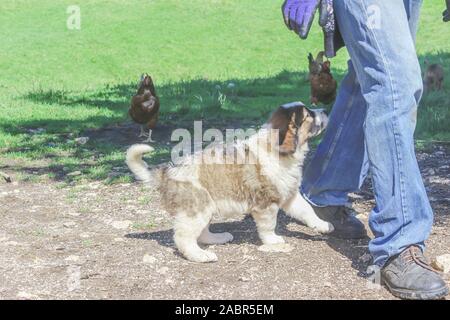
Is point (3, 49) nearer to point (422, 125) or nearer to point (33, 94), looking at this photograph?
point (33, 94)

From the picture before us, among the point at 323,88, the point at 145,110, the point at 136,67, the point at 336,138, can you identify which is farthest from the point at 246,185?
the point at 136,67

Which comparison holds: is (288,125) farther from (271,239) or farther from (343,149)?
(271,239)

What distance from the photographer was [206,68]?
18359 mm

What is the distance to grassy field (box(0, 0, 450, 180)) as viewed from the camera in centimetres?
905

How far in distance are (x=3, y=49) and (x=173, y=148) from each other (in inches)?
493

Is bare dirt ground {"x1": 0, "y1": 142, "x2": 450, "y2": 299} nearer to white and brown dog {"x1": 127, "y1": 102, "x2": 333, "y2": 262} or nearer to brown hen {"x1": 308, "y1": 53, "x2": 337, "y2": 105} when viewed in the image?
white and brown dog {"x1": 127, "y1": 102, "x2": 333, "y2": 262}

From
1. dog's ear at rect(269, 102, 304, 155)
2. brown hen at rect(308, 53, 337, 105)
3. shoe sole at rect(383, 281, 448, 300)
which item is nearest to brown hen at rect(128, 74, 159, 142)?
brown hen at rect(308, 53, 337, 105)

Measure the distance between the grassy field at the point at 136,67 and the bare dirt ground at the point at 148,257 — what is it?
1.44 meters

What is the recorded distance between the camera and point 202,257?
4.66 m

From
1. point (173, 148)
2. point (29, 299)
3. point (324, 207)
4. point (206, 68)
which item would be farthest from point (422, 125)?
point (206, 68)

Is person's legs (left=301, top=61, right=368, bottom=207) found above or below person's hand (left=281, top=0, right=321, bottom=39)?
below

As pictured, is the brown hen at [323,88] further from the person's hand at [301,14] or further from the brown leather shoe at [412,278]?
the brown leather shoe at [412,278]

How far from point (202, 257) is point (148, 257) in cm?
34

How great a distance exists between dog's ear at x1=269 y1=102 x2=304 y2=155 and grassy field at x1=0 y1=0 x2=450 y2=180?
8.63ft
